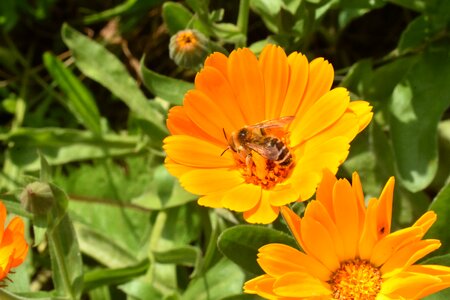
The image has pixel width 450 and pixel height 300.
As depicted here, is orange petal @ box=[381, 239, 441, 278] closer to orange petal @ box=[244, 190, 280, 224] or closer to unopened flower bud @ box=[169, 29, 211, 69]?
orange petal @ box=[244, 190, 280, 224]

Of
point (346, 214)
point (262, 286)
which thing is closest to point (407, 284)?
point (346, 214)

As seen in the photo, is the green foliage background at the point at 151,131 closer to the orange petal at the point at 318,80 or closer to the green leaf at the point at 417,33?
the green leaf at the point at 417,33

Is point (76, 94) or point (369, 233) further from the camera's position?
point (76, 94)

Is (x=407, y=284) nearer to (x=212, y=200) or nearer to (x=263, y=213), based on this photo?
(x=263, y=213)

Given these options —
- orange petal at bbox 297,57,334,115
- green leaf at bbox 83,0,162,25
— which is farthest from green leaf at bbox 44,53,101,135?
orange petal at bbox 297,57,334,115

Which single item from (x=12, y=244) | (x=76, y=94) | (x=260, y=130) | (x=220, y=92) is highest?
(x=220, y=92)

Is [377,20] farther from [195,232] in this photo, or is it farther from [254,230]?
[254,230]

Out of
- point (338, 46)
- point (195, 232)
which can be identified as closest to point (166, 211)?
point (195, 232)
